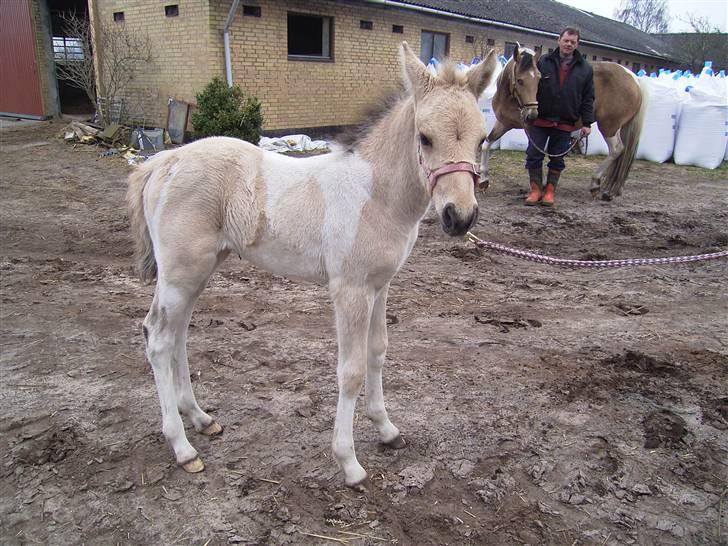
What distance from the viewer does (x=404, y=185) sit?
2348mm

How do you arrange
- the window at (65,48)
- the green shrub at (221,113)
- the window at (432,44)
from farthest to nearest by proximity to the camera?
the window at (432,44) < the window at (65,48) < the green shrub at (221,113)

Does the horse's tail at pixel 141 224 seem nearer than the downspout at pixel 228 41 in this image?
Yes

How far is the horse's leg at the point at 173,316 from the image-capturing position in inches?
98.7

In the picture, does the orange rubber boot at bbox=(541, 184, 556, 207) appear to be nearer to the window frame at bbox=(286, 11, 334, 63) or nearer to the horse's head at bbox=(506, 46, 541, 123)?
the horse's head at bbox=(506, 46, 541, 123)

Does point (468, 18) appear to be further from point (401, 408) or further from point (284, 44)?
point (401, 408)

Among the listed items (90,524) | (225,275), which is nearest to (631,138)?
(225,275)

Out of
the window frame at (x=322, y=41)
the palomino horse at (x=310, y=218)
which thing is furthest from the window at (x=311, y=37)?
the palomino horse at (x=310, y=218)

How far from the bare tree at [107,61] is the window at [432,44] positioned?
8327 mm

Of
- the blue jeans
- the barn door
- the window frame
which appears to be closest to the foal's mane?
the blue jeans

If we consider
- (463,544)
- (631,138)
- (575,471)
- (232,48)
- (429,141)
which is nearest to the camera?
(429,141)

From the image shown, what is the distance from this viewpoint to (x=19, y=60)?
49.7 ft

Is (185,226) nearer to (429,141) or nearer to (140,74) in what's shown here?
(429,141)

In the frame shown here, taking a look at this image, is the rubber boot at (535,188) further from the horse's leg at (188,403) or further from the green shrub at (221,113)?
the horse's leg at (188,403)

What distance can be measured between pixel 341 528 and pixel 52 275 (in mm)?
Answer: 4156
